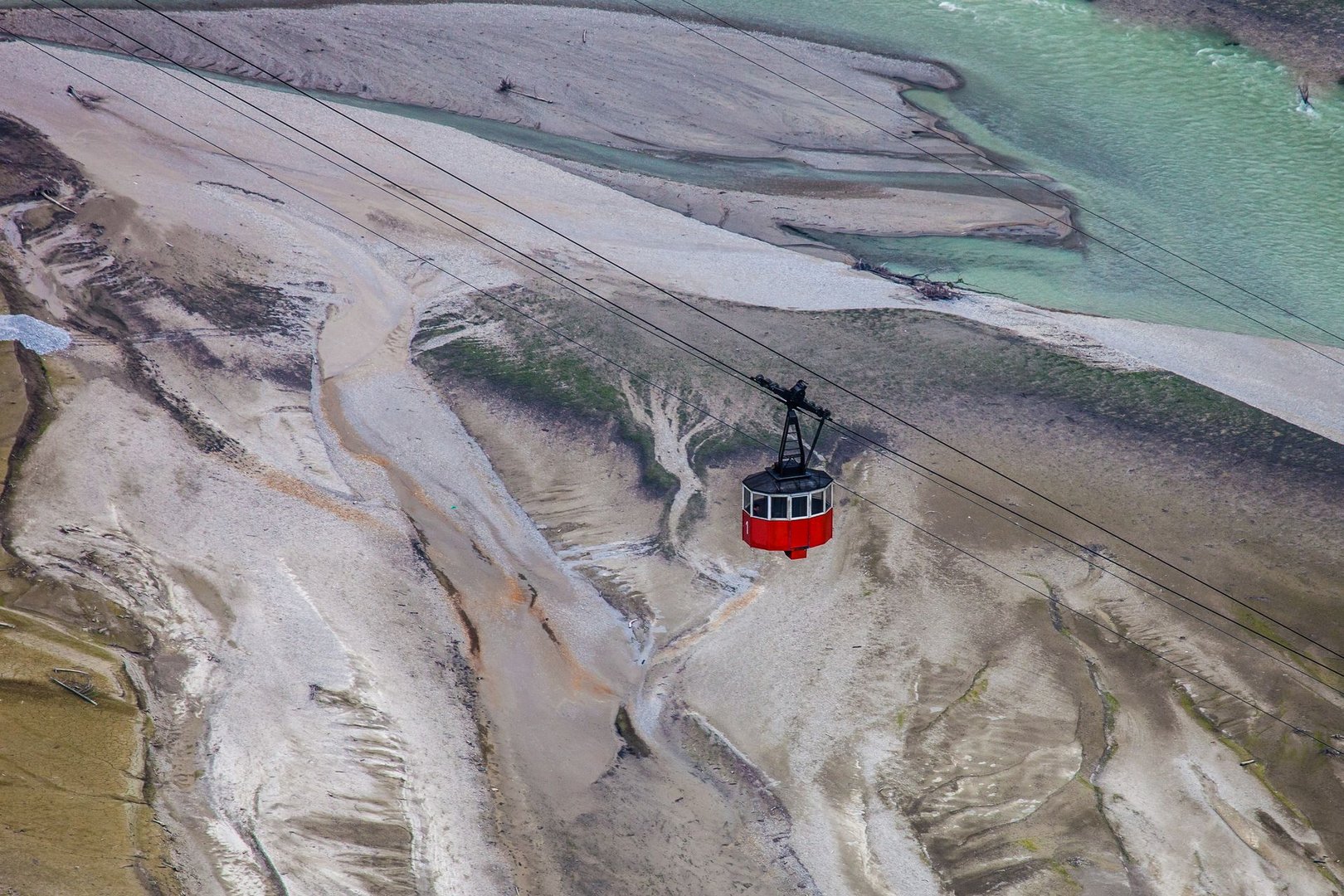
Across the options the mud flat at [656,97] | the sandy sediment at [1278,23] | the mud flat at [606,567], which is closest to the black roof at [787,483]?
the mud flat at [606,567]

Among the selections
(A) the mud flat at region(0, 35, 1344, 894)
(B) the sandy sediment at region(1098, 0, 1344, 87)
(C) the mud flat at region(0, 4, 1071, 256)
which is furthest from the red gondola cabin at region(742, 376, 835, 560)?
(B) the sandy sediment at region(1098, 0, 1344, 87)

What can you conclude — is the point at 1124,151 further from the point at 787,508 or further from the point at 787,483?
the point at 787,508

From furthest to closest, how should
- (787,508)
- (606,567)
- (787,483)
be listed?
(606,567) < (787,483) < (787,508)

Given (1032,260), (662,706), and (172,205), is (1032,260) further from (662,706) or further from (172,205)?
(172,205)

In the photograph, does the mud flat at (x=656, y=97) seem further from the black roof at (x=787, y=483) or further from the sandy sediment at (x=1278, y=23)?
the black roof at (x=787, y=483)

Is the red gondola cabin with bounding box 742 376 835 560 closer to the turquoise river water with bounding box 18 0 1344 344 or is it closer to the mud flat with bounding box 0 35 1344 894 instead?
the mud flat with bounding box 0 35 1344 894

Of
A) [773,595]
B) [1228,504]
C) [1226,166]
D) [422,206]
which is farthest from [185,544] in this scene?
[1226,166]

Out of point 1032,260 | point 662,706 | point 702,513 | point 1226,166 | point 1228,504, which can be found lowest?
point 662,706

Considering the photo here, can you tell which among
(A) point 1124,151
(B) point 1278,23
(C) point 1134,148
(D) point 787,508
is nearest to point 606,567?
(D) point 787,508

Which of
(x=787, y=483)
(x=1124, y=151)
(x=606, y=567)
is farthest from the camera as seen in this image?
(x=1124, y=151)
